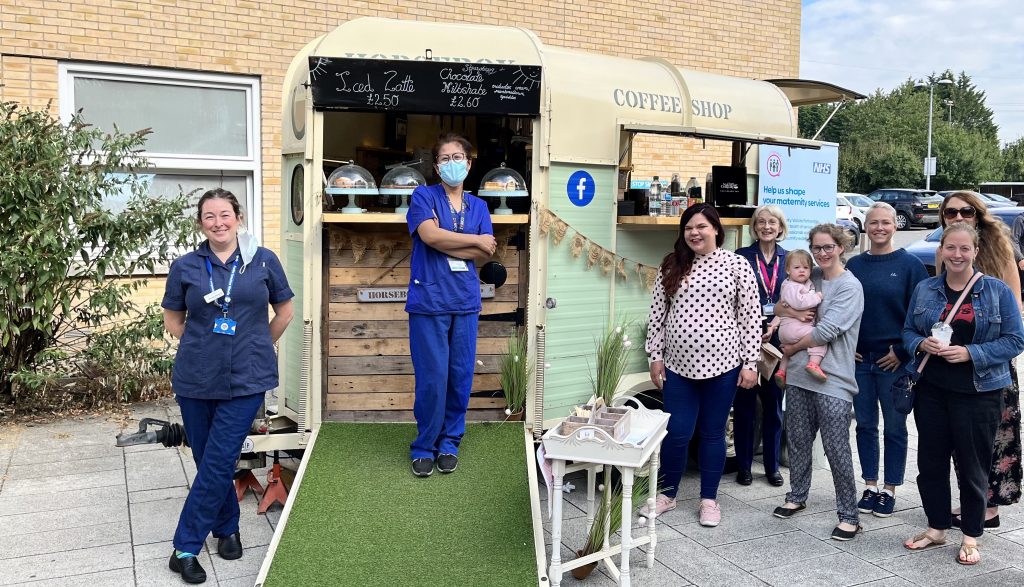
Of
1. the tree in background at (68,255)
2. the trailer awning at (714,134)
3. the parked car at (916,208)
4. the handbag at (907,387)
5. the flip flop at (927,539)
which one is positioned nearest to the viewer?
the handbag at (907,387)

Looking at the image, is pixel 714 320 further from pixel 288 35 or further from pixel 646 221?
pixel 288 35

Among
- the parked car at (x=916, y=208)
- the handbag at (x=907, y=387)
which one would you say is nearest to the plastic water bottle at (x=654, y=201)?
the handbag at (x=907, y=387)

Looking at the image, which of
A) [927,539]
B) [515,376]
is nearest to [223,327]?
[515,376]

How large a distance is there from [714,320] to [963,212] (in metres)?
1.53

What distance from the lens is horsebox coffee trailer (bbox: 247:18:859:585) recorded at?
5.27 metres

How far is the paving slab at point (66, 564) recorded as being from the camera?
13.9 ft

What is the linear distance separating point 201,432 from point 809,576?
3145 millimetres

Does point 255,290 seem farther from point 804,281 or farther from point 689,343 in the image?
point 804,281

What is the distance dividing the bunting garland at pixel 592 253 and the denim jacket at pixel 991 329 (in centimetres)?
191

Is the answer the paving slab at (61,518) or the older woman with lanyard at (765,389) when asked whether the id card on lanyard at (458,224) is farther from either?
the paving slab at (61,518)

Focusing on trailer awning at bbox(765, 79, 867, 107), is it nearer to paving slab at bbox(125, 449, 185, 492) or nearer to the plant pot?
the plant pot

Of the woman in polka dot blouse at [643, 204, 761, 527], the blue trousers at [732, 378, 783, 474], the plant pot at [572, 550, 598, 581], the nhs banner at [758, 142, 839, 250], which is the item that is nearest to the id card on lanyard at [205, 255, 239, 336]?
the plant pot at [572, 550, 598, 581]

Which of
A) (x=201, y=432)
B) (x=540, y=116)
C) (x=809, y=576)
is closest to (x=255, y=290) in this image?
(x=201, y=432)

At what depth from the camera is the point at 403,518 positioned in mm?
4461
